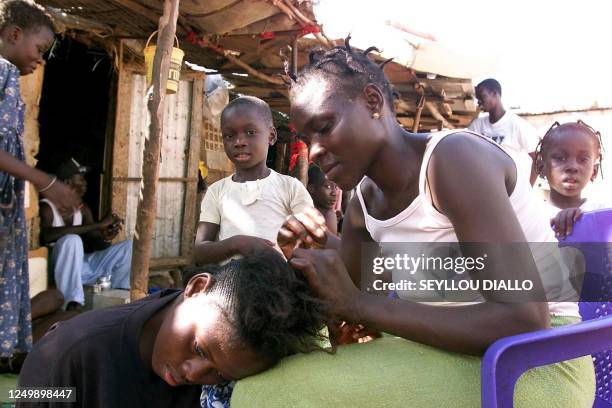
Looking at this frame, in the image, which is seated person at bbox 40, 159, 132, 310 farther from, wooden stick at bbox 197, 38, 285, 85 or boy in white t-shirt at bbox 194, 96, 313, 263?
boy in white t-shirt at bbox 194, 96, 313, 263

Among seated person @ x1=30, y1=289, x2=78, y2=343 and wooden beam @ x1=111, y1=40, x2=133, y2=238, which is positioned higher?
wooden beam @ x1=111, y1=40, x2=133, y2=238

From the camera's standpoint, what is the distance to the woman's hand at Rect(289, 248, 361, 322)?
120cm

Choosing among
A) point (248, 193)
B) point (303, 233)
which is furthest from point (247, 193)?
point (303, 233)

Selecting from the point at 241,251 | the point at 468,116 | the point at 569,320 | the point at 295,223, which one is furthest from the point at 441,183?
the point at 468,116

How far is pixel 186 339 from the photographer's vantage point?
1342 mm

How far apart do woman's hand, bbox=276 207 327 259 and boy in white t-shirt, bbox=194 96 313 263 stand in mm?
1385

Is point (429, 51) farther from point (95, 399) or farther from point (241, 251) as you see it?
point (95, 399)

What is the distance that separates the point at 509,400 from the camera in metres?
1.11

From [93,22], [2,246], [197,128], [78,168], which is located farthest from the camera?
[197,128]

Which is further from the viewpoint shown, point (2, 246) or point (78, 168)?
point (78, 168)

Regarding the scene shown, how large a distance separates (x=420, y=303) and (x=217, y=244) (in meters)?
1.61

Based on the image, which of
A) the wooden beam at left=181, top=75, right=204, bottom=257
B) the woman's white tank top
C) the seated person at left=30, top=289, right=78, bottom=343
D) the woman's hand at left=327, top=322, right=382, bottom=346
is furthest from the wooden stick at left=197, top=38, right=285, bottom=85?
the woman's hand at left=327, top=322, right=382, bottom=346

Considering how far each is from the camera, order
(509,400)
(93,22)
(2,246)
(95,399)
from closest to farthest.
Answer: (509,400), (95,399), (2,246), (93,22)

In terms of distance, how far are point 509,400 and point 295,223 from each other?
68 centimetres
